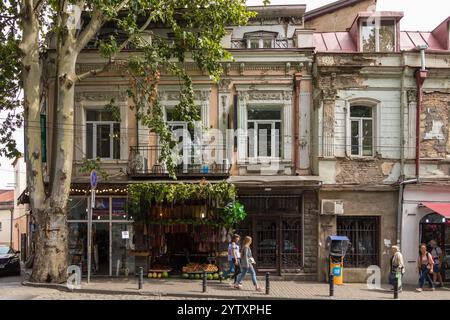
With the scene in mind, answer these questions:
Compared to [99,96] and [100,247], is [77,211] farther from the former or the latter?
[99,96]

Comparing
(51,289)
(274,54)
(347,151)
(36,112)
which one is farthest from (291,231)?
(36,112)

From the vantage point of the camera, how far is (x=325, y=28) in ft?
75.8

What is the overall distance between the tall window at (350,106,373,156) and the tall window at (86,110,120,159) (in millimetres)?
8268

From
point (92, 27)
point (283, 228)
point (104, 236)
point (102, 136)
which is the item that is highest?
point (92, 27)

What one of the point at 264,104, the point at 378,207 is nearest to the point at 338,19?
the point at 264,104

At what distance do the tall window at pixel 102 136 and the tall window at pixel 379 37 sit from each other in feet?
31.0

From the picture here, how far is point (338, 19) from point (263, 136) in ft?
25.7

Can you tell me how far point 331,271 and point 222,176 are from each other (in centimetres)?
469

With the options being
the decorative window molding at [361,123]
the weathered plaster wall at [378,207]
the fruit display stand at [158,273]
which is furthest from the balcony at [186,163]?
the decorative window molding at [361,123]

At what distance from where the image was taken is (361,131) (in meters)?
18.5

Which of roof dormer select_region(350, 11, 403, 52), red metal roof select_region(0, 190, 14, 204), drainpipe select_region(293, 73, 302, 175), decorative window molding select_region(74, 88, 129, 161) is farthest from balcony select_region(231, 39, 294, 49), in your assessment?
red metal roof select_region(0, 190, 14, 204)

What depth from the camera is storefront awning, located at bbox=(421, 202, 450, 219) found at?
16.8 metres

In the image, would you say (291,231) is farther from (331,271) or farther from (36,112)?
(36,112)

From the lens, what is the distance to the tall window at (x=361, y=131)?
18.5m
